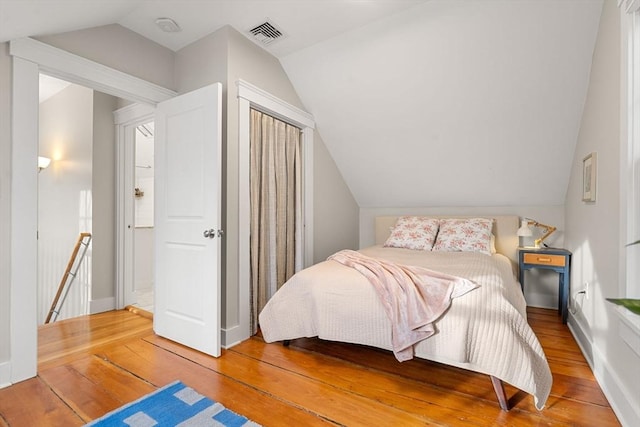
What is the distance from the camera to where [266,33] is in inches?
102

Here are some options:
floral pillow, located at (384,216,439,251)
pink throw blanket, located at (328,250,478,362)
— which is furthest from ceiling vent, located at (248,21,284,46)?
floral pillow, located at (384,216,439,251)

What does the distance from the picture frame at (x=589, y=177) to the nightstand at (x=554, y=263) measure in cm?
71

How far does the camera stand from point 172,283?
2.53 metres

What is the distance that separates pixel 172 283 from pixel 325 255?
1764mm

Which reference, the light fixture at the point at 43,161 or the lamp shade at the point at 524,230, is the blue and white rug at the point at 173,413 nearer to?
the lamp shade at the point at 524,230

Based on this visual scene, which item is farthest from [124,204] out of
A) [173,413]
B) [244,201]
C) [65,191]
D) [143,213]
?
[173,413]

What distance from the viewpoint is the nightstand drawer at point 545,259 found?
9.52ft

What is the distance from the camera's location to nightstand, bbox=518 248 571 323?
286 cm

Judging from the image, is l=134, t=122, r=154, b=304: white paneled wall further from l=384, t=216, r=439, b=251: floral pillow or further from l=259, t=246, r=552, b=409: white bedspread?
l=384, t=216, r=439, b=251: floral pillow

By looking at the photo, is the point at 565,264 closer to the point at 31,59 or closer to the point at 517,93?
the point at 517,93

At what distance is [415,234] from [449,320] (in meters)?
1.88

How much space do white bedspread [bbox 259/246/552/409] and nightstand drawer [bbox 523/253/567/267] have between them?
0.75m

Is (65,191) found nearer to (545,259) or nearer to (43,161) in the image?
(43,161)

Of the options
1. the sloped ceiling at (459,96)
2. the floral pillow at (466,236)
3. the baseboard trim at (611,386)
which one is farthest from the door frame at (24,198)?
the floral pillow at (466,236)
